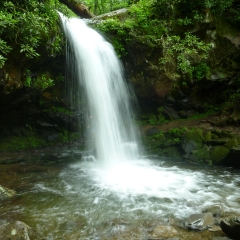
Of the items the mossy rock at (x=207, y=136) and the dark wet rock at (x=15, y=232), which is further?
the mossy rock at (x=207, y=136)

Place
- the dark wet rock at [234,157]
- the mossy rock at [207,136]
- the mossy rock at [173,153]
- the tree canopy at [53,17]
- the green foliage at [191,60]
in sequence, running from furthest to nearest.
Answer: the green foliage at [191,60]
the mossy rock at [173,153]
the mossy rock at [207,136]
the dark wet rock at [234,157]
the tree canopy at [53,17]

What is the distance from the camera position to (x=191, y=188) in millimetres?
6438

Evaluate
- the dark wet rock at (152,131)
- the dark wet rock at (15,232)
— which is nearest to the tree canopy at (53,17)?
the dark wet rock at (15,232)

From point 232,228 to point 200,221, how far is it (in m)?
0.63

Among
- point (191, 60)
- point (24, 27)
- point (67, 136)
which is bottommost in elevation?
point (67, 136)

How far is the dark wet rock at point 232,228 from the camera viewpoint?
12.6ft

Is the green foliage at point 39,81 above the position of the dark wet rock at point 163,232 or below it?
above

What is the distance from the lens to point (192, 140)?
9453 mm

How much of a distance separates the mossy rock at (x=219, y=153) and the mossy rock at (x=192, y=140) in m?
0.60

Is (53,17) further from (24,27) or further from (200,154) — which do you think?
(200,154)

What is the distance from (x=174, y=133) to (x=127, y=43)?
418 centimetres

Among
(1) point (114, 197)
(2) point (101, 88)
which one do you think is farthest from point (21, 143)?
(1) point (114, 197)

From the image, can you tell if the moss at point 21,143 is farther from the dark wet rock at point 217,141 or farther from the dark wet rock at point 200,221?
the dark wet rock at point 200,221

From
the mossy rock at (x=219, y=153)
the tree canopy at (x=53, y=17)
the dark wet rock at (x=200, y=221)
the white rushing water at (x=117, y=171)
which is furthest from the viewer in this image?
the mossy rock at (x=219, y=153)
